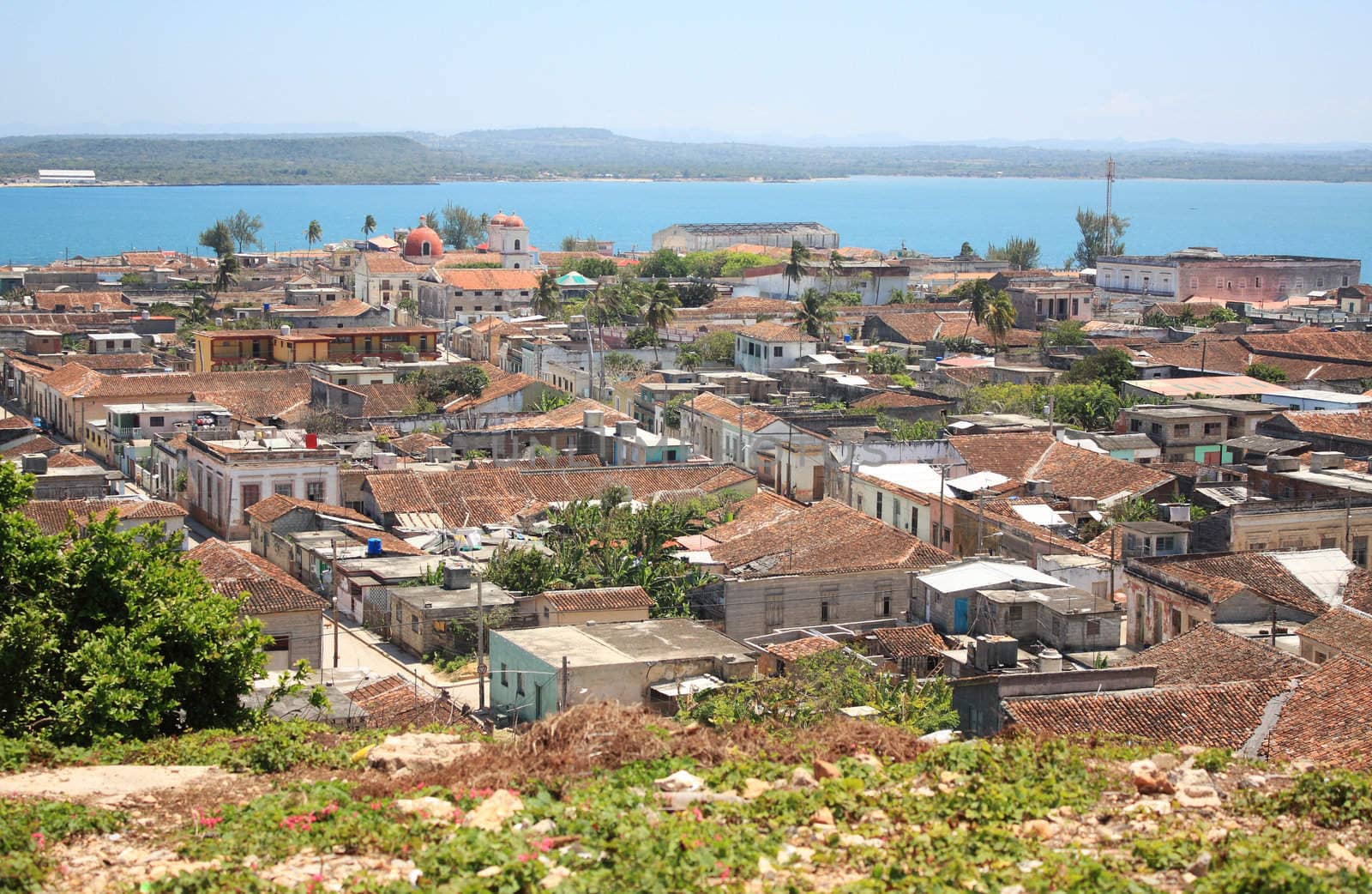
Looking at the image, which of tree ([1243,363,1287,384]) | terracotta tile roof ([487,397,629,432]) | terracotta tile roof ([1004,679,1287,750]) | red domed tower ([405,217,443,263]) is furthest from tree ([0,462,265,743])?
red domed tower ([405,217,443,263])

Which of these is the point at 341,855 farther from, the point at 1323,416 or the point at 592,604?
the point at 1323,416

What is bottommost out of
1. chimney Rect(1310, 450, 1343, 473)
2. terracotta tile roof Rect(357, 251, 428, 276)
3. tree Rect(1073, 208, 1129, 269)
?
chimney Rect(1310, 450, 1343, 473)

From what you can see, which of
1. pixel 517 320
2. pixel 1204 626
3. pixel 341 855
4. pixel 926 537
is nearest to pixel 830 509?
pixel 926 537

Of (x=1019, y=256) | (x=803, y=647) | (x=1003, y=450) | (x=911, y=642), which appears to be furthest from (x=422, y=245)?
(x=803, y=647)

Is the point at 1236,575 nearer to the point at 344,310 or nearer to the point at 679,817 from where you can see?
the point at 679,817

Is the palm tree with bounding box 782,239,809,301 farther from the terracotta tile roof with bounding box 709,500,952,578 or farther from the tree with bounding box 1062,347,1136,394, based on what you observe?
the terracotta tile roof with bounding box 709,500,952,578

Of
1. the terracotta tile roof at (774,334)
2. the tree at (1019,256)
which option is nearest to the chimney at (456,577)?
the terracotta tile roof at (774,334)
